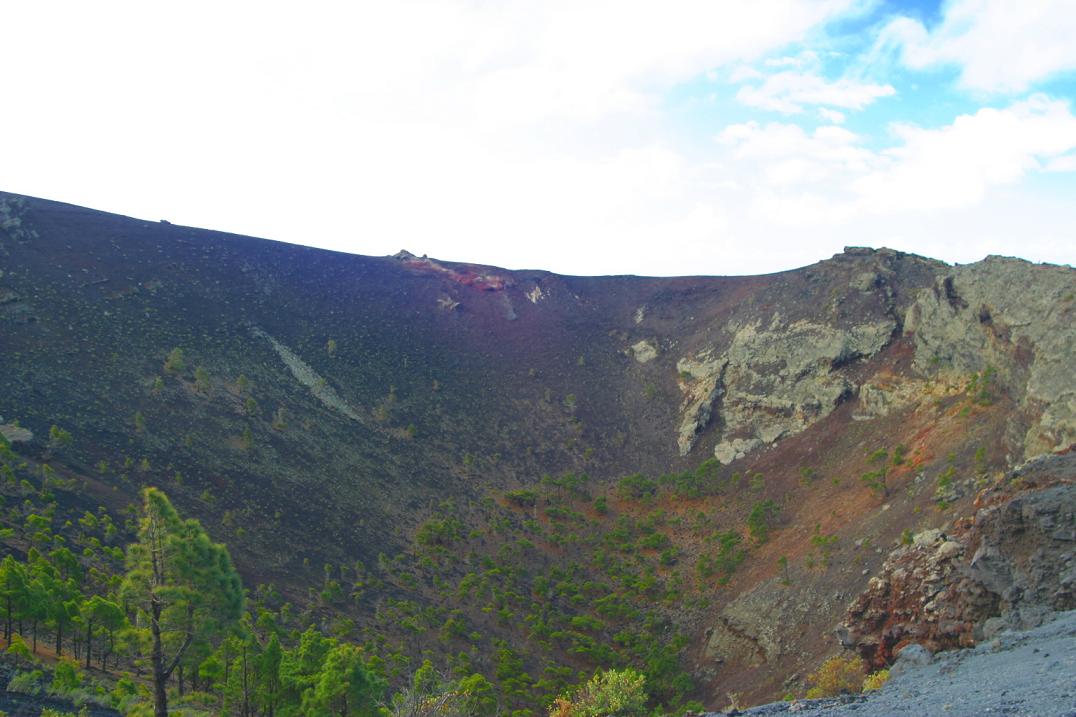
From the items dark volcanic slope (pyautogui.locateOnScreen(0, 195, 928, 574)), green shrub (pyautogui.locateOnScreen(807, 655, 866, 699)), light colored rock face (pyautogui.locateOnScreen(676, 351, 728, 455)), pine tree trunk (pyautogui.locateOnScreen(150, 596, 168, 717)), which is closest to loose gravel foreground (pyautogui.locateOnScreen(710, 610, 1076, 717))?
green shrub (pyautogui.locateOnScreen(807, 655, 866, 699))

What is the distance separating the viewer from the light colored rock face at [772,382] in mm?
51719

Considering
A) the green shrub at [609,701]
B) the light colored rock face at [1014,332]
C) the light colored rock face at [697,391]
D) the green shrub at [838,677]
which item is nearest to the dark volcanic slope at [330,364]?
the light colored rock face at [697,391]

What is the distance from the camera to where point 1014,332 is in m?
37.9

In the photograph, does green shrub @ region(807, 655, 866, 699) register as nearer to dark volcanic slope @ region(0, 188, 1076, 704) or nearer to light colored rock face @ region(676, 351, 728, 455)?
dark volcanic slope @ region(0, 188, 1076, 704)

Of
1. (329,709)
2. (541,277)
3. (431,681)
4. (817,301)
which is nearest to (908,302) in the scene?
(817,301)

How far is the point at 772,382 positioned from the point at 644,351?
14738mm

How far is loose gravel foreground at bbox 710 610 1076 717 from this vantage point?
34.6 ft

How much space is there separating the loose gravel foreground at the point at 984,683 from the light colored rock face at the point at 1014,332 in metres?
15.1

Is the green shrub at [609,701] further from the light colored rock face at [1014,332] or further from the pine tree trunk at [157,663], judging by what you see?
the light colored rock face at [1014,332]

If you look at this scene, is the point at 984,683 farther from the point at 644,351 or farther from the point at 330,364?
the point at 644,351

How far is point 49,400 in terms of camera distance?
39625 mm

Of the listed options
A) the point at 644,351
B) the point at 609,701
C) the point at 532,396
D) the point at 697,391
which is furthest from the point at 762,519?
the point at 644,351

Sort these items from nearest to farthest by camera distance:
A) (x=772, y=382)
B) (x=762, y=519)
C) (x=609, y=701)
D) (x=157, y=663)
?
(x=157, y=663) < (x=609, y=701) < (x=762, y=519) < (x=772, y=382)

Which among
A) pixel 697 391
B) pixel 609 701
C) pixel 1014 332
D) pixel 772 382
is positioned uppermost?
pixel 1014 332
